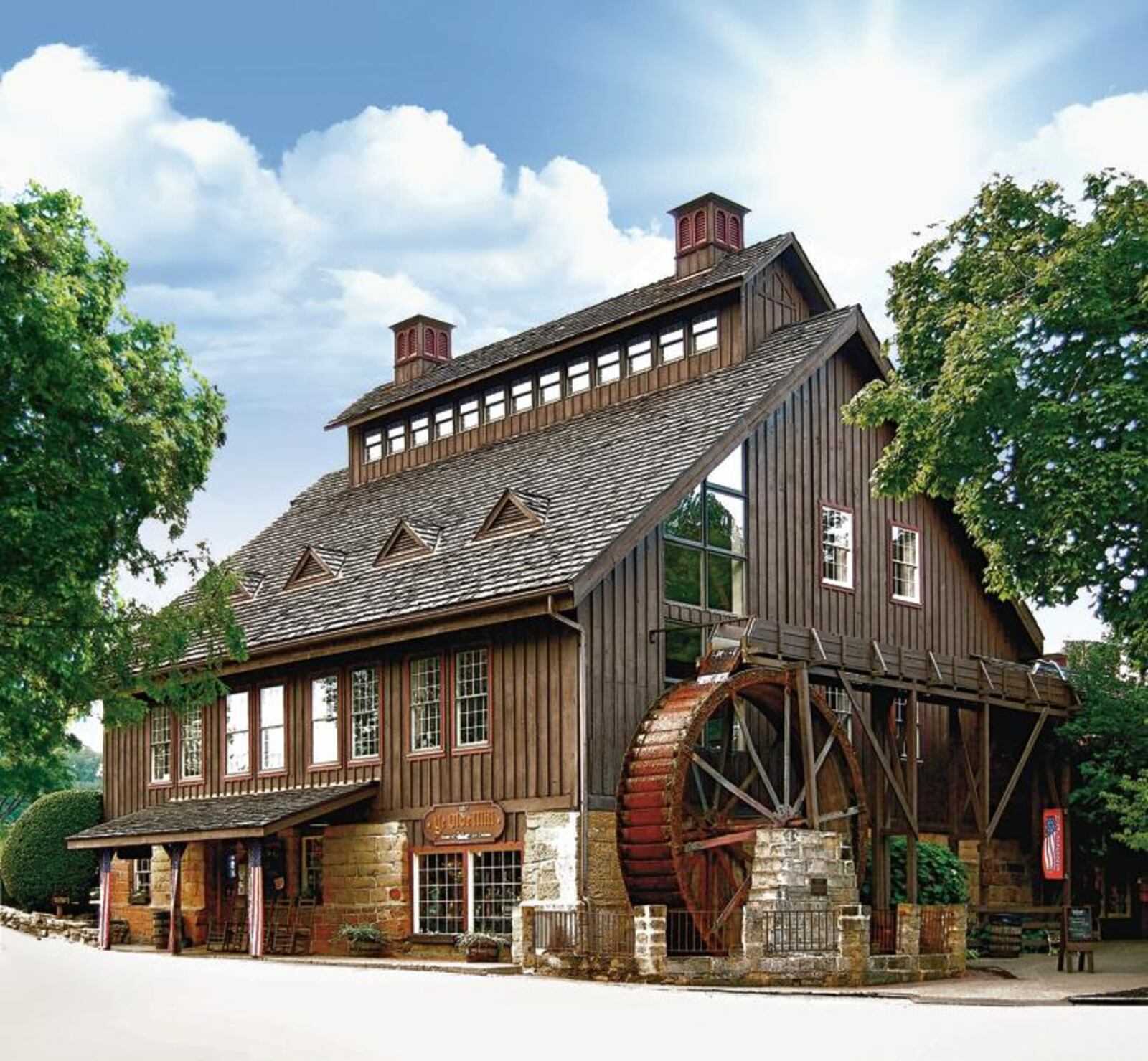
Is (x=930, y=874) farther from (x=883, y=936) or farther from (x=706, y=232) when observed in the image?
(x=706, y=232)

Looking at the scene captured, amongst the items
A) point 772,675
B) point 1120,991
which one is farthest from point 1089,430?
point 1120,991

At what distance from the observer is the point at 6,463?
72.0 ft

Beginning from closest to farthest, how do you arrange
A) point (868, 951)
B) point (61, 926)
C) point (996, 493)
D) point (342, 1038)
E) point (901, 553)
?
1. point (342, 1038)
2. point (868, 951)
3. point (996, 493)
4. point (901, 553)
5. point (61, 926)

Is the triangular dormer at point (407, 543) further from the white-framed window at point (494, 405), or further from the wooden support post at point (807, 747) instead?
the wooden support post at point (807, 747)

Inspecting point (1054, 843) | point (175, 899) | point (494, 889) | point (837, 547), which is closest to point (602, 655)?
point (494, 889)

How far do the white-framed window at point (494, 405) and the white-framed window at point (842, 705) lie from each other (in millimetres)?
8936

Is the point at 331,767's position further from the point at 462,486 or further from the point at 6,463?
the point at 6,463

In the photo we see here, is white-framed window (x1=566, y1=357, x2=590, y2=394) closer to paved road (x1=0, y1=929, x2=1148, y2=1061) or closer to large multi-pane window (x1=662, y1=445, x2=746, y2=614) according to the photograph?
large multi-pane window (x1=662, y1=445, x2=746, y2=614)

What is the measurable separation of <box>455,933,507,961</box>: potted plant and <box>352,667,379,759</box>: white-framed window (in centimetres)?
466

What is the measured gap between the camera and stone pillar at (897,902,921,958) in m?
24.0

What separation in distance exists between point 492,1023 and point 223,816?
1430 cm

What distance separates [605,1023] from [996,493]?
12.9 m

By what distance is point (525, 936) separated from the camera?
933 inches

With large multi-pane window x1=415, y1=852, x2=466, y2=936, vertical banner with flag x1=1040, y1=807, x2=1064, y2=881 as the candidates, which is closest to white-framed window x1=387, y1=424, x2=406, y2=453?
large multi-pane window x1=415, y1=852, x2=466, y2=936
